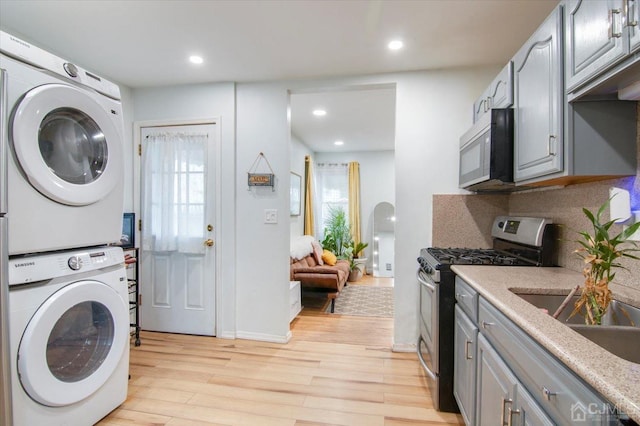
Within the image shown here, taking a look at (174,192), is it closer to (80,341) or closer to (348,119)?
(80,341)

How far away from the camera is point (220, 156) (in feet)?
9.44

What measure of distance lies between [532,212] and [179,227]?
9.68 feet

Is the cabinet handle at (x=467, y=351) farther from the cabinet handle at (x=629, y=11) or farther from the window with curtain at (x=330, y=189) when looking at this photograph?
the window with curtain at (x=330, y=189)

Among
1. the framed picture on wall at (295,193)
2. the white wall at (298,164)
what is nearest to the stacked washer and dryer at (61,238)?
the framed picture on wall at (295,193)

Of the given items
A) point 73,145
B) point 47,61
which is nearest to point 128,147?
point 73,145

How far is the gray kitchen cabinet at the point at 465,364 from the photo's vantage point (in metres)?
1.44

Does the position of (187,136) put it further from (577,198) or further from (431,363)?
(577,198)

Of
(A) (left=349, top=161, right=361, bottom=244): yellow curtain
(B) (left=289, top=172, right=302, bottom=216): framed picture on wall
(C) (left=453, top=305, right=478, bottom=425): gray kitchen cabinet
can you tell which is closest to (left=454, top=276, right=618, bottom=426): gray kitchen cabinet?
(C) (left=453, top=305, right=478, bottom=425): gray kitchen cabinet

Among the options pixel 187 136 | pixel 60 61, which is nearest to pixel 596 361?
pixel 60 61

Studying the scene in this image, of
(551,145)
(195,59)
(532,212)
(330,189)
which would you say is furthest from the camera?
(330,189)

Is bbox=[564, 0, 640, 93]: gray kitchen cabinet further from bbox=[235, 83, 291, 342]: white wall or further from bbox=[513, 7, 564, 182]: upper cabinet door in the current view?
bbox=[235, 83, 291, 342]: white wall

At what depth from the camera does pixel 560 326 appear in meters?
→ 0.89

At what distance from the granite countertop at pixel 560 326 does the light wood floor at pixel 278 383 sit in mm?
918

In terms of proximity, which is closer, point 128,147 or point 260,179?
point 260,179
